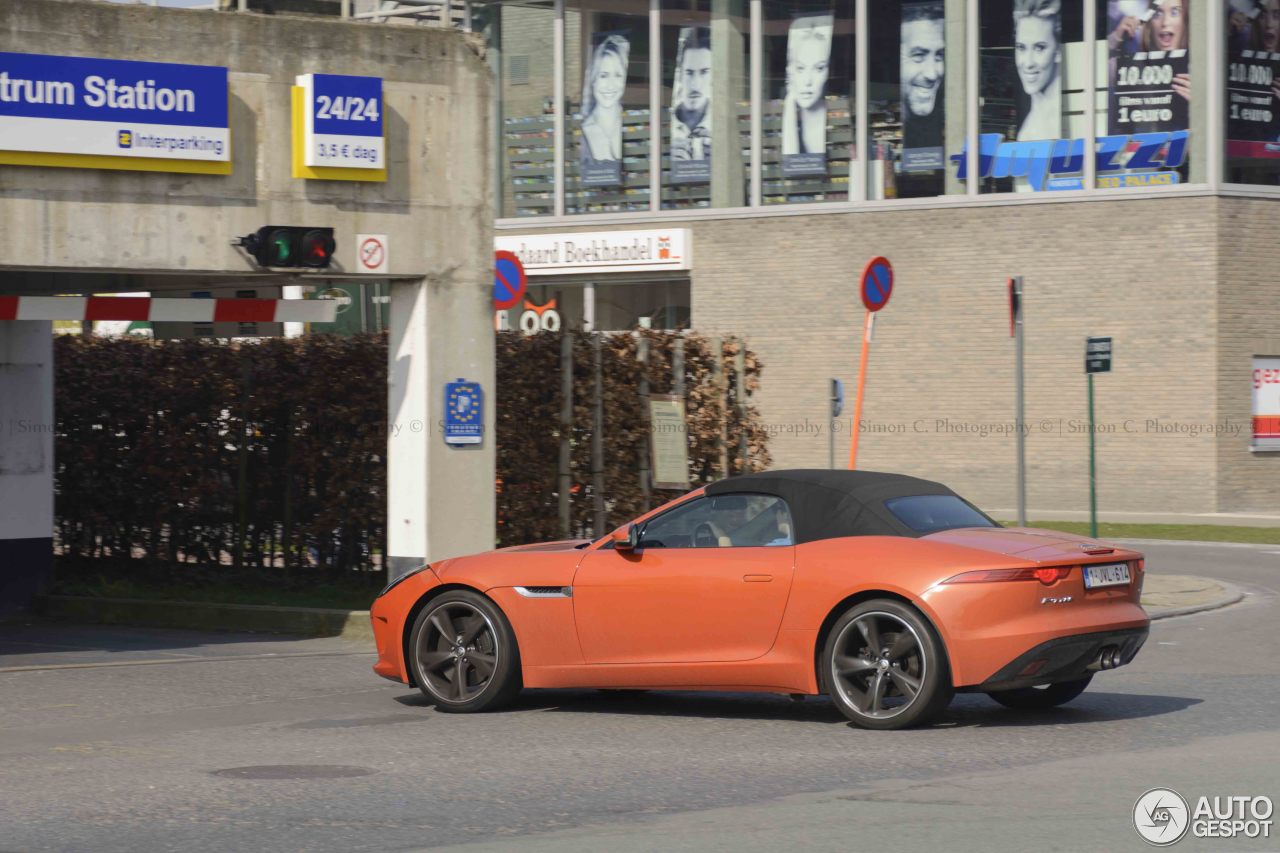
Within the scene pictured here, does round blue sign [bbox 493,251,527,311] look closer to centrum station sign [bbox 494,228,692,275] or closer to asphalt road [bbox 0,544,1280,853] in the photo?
asphalt road [bbox 0,544,1280,853]

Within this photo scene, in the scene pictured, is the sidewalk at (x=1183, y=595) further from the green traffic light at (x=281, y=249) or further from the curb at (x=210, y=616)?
the green traffic light at (x=281, y=249)

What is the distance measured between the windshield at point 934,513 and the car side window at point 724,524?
61cm

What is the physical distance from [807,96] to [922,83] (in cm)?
204

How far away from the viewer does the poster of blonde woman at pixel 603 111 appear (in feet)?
109

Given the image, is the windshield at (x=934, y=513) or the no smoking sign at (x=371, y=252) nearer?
the windshield at (x=934, y=513)

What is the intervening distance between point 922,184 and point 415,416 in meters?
18.2

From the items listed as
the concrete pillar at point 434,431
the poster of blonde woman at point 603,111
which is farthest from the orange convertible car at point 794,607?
the poster of blonde woman at point 603,111

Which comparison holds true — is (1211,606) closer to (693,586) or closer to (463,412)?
(463,412)

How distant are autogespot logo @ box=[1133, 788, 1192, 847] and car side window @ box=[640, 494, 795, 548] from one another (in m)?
3.02

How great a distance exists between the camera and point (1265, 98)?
2909 cm

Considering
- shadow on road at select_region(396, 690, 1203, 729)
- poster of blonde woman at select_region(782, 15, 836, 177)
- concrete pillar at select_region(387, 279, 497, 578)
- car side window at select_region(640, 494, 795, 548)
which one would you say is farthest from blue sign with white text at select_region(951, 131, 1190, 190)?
car side window at select_region(640, 494, 795, 548)

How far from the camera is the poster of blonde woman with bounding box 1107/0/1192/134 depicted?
28.9 m

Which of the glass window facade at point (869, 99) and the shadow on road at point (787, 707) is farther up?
the glass window facade at point (869, 99)

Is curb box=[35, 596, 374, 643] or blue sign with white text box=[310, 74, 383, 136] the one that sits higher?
blue sign with white text box=[310, 74, 383, 136]
